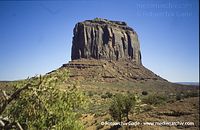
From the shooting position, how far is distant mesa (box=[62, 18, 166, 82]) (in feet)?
418

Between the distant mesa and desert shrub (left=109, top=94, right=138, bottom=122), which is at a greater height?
the distant mesa

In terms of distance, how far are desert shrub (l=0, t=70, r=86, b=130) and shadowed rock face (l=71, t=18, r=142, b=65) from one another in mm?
132685

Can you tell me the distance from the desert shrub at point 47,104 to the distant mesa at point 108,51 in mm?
108291

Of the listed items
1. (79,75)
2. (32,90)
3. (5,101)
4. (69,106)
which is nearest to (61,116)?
(69,106)

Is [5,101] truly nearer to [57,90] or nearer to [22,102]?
[22,102]

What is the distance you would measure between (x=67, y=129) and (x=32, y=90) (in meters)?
2.85

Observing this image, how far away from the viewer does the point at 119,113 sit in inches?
1016

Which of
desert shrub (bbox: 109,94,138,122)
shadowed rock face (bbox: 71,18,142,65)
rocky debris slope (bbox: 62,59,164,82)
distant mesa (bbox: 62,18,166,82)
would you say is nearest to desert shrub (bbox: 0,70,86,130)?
desert shrub (bbox: 109,94,138,122)

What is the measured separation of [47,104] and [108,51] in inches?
5439

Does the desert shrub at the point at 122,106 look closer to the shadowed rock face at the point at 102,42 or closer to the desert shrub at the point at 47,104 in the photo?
the desert shrub at the point at 47,104

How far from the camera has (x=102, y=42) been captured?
151875mm

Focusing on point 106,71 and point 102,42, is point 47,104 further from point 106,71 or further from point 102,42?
point 102,42

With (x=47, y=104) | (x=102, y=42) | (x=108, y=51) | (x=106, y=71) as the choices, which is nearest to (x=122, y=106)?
(x=47, y=104)

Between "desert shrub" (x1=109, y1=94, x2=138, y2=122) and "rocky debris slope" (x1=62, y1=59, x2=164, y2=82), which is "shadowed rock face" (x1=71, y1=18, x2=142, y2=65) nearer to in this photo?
"rocky debris slope" (x1=62, y1=59, x2=164, y2=82)
